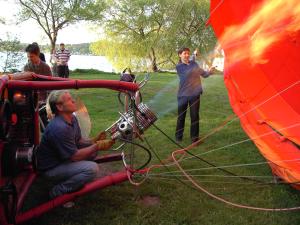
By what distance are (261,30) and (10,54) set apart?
43.4 feet

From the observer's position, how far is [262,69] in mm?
4430

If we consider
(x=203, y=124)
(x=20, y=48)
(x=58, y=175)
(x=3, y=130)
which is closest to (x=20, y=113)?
(x=58, y=175)

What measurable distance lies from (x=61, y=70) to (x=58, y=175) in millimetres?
10247

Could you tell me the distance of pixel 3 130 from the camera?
272 cm

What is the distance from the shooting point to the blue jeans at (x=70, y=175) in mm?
3229

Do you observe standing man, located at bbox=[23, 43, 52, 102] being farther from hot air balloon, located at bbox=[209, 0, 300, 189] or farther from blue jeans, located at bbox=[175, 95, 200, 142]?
hot air balloon, located at bbox=[209, 0, 300, 189]

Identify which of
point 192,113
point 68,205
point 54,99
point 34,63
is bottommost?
point 68,205

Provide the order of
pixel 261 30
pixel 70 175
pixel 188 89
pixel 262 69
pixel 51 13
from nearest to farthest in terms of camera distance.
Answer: pixel 70 175 → pixel 261 30 → pixel 262 69 → pixel 188 89 → pixel 51 13

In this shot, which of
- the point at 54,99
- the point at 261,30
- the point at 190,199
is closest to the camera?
the point at 54,99

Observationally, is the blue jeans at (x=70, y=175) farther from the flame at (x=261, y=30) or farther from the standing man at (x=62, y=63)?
the standing man at (x=62, y=63)

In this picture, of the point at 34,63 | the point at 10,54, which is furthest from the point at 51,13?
the point at 34,63

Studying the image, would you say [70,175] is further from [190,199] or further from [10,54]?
[10,54]

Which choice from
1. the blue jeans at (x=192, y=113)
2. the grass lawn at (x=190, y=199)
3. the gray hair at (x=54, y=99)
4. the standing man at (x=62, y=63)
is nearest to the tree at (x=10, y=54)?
the standing man at (x=62, y=63)

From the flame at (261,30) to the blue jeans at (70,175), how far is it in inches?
80.4
